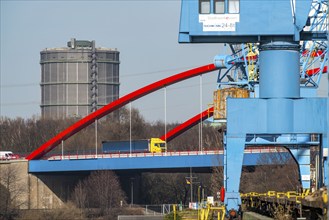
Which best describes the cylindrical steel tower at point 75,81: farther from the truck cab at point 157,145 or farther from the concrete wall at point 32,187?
the concrete wall at point 32,187

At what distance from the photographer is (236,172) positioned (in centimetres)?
4188

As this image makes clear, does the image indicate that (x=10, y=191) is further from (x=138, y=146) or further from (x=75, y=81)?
(x=75, y=81)

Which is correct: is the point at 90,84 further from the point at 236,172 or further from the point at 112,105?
the point at 236,172

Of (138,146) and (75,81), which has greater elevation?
(75,81)

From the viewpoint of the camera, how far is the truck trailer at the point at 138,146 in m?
112

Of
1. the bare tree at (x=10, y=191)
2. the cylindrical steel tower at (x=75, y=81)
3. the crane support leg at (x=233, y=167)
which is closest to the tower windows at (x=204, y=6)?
the crane support leg at (x=233, y=167)

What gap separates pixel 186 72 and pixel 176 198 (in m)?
17.4

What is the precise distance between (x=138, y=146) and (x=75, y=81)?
50.1m

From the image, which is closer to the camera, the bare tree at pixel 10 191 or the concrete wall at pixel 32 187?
the bare tree at pixel 10 191

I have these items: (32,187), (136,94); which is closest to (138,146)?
(136,94)

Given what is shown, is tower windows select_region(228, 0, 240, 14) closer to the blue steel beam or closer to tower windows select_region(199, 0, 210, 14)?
tower windows select_region(199, 0, 210, 14)

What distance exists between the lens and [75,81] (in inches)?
6447

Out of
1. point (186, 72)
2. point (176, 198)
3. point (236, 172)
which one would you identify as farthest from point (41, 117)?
point (236, 172)

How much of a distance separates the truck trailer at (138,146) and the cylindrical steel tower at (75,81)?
4355 centimetres
